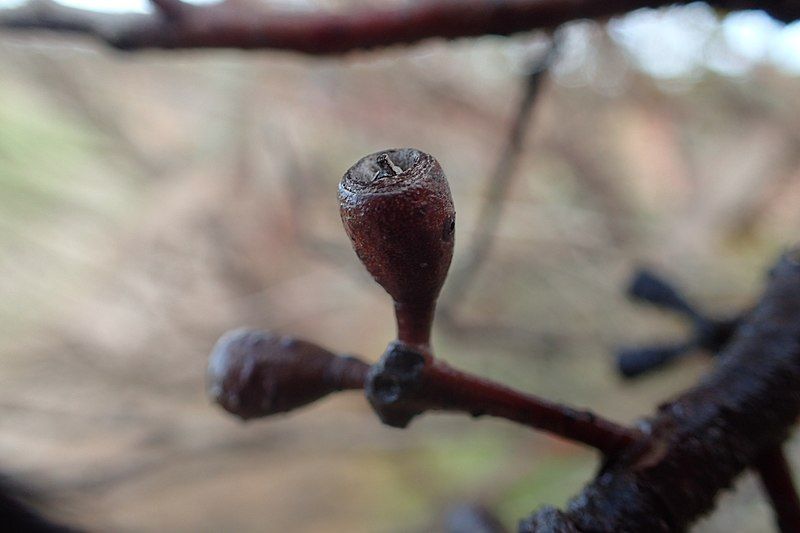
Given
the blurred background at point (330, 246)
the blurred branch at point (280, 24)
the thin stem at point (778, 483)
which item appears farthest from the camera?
the blurred background at point (330, 246)

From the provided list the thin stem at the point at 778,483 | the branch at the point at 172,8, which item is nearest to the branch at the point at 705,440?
the thin stem at the point at 778,483

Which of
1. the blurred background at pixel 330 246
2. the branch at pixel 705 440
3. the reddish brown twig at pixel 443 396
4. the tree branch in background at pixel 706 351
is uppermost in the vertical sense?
the reddish brown twig at pixel 443 396

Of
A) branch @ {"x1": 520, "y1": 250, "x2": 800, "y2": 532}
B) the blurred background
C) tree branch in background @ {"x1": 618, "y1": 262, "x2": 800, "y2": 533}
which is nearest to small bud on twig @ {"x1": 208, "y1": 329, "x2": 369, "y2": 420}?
branch @ {"x1": 520, "y1": 250, "x2": 800, "y2": 532}

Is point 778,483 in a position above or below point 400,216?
below

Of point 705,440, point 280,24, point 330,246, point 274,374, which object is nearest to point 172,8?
point 280,24

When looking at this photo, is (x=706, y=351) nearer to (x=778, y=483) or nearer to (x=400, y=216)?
(x=778, y=483)

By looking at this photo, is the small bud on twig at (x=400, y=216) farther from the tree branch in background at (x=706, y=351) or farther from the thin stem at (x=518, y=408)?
the tree branch in background at (x=706, y=351)
